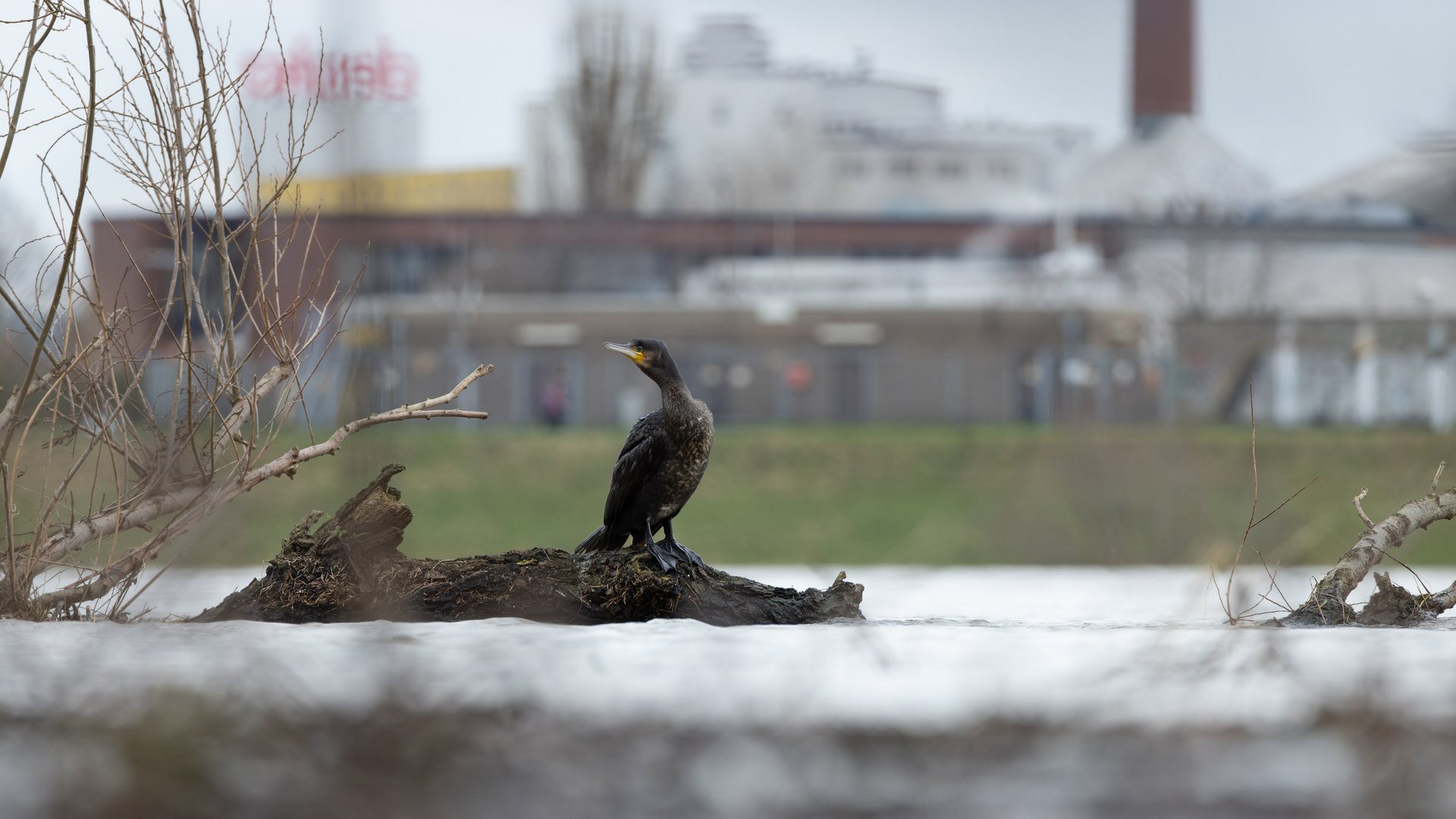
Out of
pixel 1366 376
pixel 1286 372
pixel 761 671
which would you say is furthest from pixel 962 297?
pixel 761 671

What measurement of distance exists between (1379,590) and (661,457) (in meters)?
2.42

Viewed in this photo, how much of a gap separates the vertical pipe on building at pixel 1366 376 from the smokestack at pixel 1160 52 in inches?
448

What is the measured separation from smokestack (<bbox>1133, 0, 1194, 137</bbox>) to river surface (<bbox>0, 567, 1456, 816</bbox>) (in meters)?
32.1

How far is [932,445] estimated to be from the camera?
17.6m

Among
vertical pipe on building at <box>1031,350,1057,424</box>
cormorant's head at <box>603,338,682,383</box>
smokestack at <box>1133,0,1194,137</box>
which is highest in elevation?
smokestack at <box>1133,0,1194,137</box>

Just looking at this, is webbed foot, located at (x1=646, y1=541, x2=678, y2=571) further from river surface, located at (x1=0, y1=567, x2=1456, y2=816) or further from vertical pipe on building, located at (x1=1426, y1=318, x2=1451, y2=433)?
vertical pipe on building, located at (x1=1426, y1=318, x2=1451, y2=433)

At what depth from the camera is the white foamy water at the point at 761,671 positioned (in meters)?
2.29

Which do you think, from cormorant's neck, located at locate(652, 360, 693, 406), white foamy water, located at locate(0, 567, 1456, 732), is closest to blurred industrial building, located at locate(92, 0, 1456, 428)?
cormorant's neck, located at locate(652, 360, 693, 406)

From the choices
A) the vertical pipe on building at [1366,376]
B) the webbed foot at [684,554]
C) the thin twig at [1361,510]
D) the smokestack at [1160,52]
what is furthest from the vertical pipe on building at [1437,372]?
the webbed foot at [684,554]

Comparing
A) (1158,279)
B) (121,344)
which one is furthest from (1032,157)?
(121,344)

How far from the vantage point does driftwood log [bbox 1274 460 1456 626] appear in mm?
4062

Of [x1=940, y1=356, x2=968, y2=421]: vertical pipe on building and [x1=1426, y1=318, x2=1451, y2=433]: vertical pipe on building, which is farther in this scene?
[x1=940, y1=356, x2=968, y2=421]: vertical pipe on building

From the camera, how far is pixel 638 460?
3893 millimetres

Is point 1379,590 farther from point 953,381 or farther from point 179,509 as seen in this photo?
point 953,381
